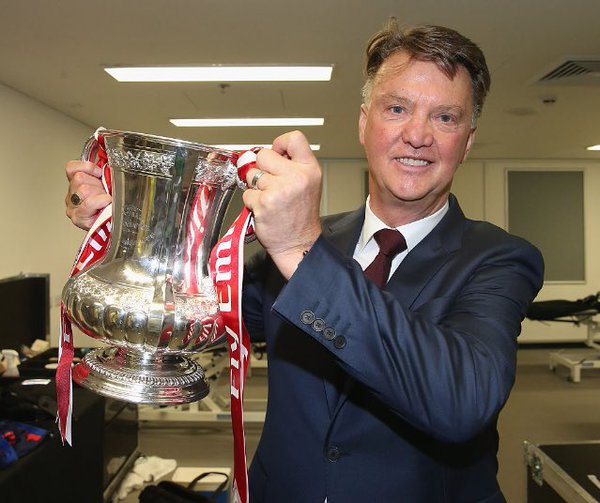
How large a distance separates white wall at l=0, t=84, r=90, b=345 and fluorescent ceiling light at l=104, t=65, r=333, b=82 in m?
1.24

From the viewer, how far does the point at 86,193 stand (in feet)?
3.11

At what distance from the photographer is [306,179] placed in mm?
617

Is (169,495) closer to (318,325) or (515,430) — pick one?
(318,325)

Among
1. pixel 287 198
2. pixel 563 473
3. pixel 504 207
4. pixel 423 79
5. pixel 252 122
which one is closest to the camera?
pixel 287 198

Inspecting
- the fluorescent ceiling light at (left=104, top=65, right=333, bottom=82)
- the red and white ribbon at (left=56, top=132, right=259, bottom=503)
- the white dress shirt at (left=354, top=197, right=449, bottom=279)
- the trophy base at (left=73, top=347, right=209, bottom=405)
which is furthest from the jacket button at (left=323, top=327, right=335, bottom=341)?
the fluorescent ceiling light at (left=104, top=65, right=333, bottom=82)

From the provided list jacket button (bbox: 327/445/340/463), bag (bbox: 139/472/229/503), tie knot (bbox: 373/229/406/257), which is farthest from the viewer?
bag (bbox: 139/472/229/503)

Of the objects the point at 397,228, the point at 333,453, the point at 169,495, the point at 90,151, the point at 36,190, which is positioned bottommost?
the point at 169,495

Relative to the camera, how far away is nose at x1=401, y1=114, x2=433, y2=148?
1051 millimetres

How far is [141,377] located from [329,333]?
31cm

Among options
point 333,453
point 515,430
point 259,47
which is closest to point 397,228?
point 333,453

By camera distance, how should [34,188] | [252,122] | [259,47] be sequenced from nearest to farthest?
[259,47] → [34,188] → [252,122]

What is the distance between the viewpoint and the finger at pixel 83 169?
0.96 m

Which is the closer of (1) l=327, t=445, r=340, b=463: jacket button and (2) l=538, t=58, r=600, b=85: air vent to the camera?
(1) l=327, t=445, r=340, b=463: jacket button

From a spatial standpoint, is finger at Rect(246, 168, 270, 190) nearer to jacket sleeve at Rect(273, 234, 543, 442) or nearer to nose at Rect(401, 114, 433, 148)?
jacket sleeve at Rect(273, 234, 543, 442)
